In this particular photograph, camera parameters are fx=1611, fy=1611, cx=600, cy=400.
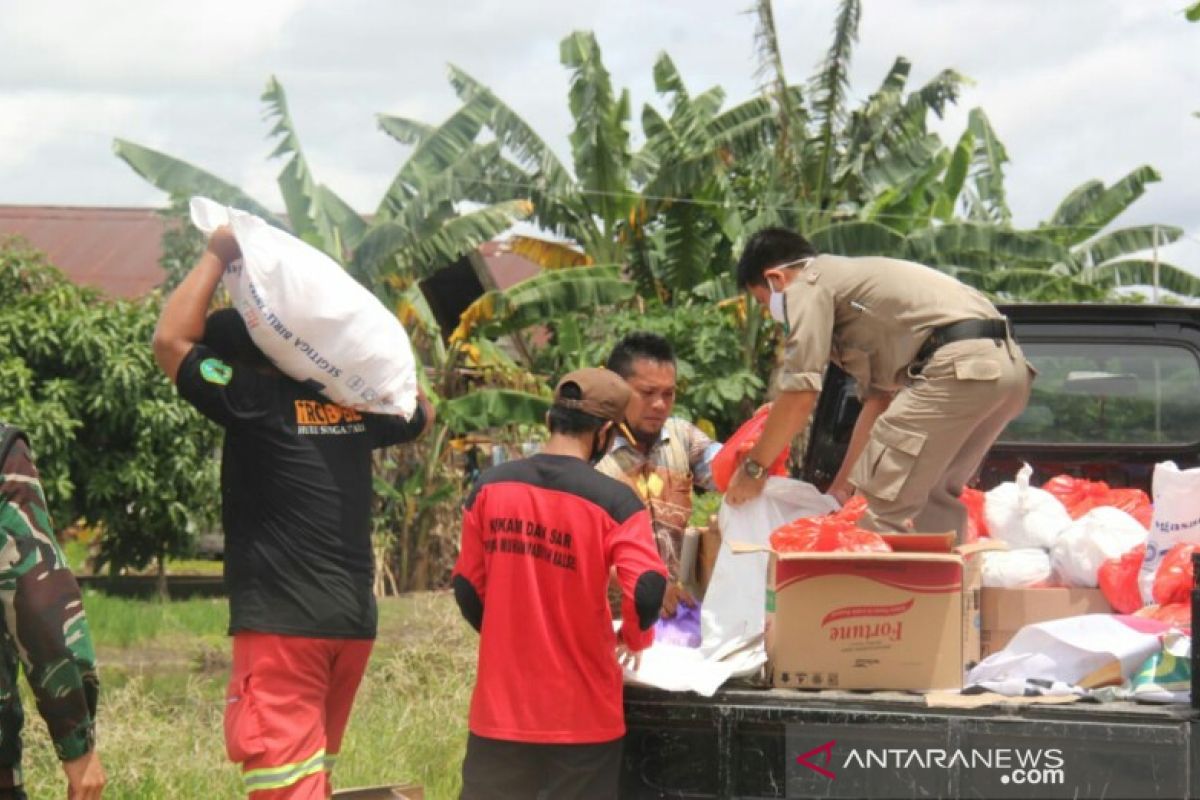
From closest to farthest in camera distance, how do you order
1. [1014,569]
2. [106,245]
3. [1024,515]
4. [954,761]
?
[954,761] < [1014,569] < [1024,515] < [106,245]

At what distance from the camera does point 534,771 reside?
3918mm

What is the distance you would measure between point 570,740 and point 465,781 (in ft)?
1.11

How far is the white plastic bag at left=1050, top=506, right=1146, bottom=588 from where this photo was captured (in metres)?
4.18

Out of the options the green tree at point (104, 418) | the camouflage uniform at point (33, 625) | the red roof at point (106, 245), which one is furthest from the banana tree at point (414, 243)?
the camouflage uniform at point (33, 625)

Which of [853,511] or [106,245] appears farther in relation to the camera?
[106,245]

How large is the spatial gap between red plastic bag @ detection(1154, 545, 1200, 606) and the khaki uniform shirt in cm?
104

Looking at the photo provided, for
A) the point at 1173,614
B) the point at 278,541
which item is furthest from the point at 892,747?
the point at 278,541

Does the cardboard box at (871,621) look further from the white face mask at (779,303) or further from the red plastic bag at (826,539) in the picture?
the white face mask at (779,303)

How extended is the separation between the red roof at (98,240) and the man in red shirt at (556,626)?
2246cm

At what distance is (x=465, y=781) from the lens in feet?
13.0

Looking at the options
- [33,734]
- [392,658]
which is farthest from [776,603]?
[392,658]

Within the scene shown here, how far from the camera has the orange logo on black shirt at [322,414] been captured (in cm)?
400

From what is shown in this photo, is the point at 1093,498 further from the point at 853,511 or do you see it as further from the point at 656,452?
the point at 656,452

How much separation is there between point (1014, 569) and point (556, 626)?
1.27 meters
